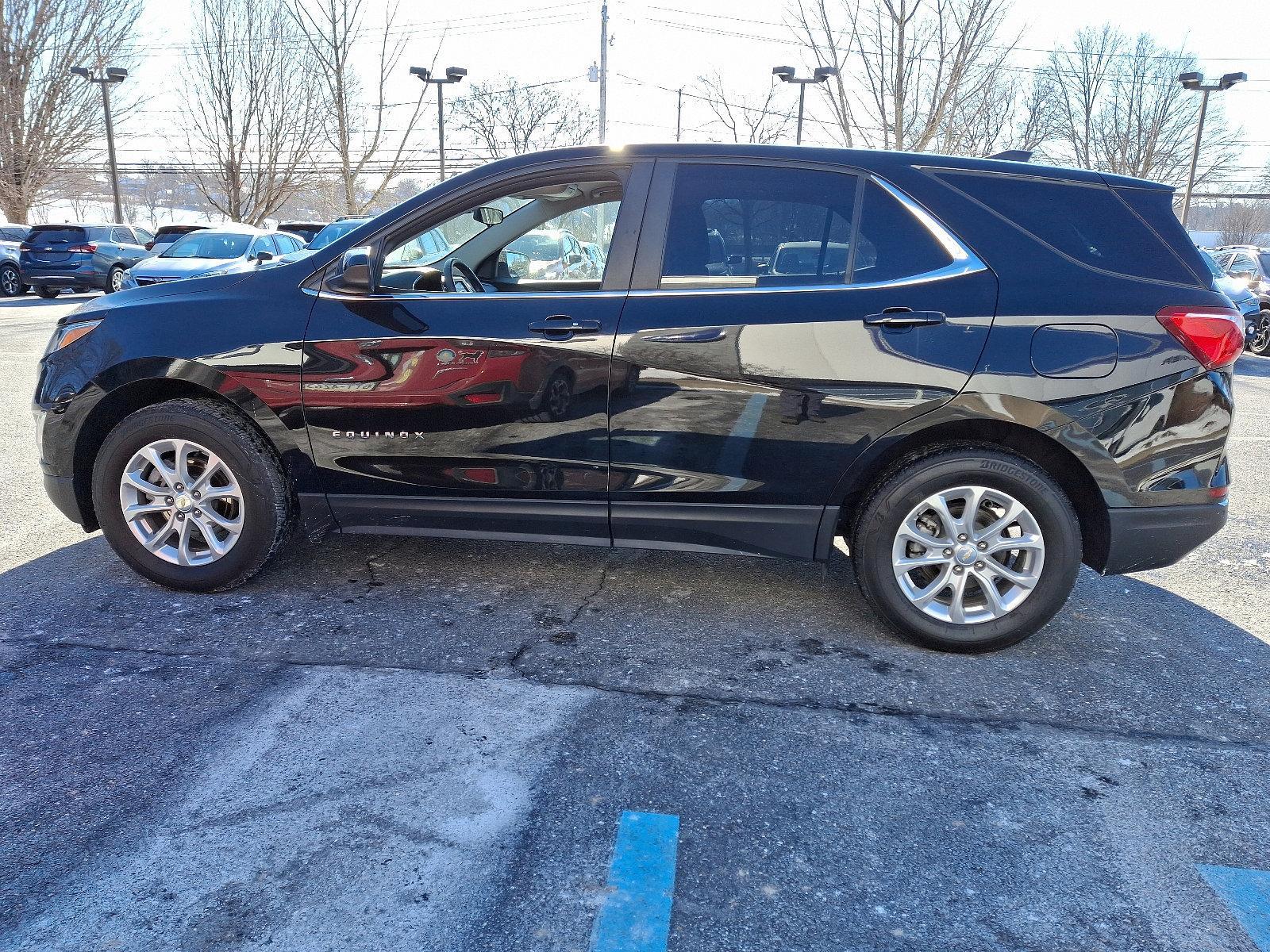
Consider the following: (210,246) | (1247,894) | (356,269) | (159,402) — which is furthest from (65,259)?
(1247,894)

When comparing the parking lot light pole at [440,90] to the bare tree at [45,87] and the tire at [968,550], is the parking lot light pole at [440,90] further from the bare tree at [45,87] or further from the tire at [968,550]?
the tire at [968,550]

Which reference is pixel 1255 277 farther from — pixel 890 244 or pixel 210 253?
pixel 210 253

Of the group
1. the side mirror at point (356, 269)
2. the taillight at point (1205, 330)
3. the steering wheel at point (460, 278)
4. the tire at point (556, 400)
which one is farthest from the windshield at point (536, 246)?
the taillight at point (1205, 330)

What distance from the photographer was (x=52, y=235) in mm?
20094

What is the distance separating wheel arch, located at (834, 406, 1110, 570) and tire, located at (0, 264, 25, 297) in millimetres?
23146

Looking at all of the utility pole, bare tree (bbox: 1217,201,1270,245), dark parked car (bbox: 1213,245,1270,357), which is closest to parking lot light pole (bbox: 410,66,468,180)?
the utility pole

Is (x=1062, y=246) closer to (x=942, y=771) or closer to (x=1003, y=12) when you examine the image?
(x=942, y=771)

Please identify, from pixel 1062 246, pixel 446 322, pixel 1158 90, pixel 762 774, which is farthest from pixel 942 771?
pixel 1158 90

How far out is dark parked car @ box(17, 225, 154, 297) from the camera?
1994 centimetres

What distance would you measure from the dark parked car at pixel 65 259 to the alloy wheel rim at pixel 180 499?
18.8 m

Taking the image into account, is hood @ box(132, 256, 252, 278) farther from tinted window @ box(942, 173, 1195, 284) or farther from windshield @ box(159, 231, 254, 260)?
tinted window @ box(942, 173, 1195, 284)

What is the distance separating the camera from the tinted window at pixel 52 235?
20.1 metres

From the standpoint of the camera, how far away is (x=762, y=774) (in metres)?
2.59

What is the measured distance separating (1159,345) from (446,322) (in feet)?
8.09
